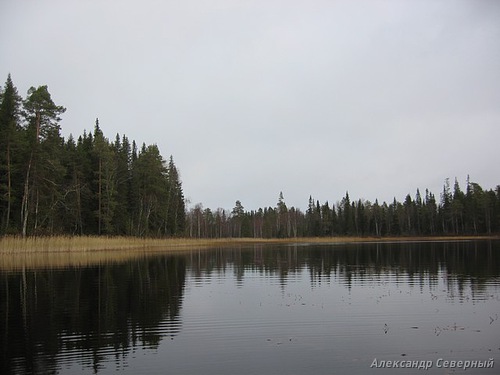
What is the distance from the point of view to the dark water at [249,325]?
1084cm

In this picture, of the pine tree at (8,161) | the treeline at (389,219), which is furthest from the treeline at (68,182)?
the treeline at (389,219)

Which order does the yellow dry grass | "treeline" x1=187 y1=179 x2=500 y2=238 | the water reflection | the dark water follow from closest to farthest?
the dark water, the water reflection, the yellow dry grass, "treeline" x1=187 y1=179 x2=500 y2=238

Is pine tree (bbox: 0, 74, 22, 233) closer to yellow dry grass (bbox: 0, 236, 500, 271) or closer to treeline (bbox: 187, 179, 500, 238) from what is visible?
yellow dry grass (bbox: 0, 236, 500, 271)

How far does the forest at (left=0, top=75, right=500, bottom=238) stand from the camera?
172ft

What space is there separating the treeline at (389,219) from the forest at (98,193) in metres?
0.45

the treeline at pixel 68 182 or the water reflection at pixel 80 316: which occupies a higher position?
the treeline at pixel 68 182

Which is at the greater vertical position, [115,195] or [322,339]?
[115,195]

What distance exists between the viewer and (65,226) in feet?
230

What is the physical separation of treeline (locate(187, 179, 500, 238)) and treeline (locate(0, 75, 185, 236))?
44259 mm

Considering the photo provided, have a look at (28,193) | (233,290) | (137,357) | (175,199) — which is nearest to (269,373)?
(137,357)

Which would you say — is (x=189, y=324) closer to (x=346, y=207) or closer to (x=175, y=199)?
(x=175, y=199)

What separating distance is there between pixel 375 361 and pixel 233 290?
14.1 metres

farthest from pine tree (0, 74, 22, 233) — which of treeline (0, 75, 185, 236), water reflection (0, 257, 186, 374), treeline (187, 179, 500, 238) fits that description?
treeline (187, 179, 500, 238)

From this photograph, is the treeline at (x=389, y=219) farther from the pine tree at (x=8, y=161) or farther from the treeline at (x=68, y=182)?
the pine tree at (x=8, y=161)
